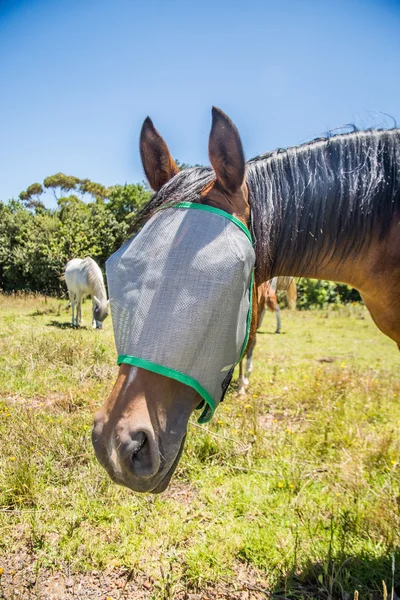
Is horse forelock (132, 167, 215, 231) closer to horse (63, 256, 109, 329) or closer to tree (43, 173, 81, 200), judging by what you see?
horse (63, 256, 109, 329)

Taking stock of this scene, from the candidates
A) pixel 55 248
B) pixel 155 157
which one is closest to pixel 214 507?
pixel 155 157

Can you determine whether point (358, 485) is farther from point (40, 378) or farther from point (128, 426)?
point (40, 378)

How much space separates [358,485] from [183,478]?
1409 mm

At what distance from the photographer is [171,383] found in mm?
1269

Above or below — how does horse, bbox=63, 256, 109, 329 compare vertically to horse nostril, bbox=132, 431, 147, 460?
below

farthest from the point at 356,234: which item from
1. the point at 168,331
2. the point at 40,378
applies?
the point at 40,378

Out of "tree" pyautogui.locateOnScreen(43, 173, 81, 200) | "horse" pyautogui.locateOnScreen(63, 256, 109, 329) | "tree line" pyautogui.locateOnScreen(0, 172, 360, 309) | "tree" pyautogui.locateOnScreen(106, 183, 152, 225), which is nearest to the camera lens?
"horse" pyautogui.locateOnScreen(63, 256, 109, 329)

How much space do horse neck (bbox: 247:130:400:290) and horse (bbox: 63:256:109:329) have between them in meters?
10.5

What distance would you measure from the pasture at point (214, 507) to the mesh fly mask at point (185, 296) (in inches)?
48.1

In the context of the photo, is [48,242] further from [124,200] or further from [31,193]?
[31,193]

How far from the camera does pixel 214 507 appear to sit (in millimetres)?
2645

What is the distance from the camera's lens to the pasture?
6.63 ft

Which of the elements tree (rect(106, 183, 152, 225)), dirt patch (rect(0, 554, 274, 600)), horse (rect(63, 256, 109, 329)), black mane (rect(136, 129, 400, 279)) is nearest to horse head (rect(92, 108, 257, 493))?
black mane (rect(136, 129, 400, 279))

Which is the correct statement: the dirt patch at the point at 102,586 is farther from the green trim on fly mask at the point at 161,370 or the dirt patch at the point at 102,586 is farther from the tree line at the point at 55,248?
the tree line at the point at 55,248
